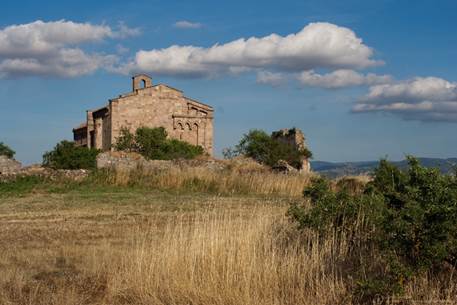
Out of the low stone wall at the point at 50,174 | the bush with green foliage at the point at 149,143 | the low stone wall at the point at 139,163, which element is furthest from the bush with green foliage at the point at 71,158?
the bush with green foliage at the point at 149,143

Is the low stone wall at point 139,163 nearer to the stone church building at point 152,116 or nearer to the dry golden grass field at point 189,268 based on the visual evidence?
the dry golden grass field at point 189,268

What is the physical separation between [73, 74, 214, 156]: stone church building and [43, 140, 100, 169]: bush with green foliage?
1910 cm

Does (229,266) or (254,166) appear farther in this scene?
(254,166)

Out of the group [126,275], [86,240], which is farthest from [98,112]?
[126,275]

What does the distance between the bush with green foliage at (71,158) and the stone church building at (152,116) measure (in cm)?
1910

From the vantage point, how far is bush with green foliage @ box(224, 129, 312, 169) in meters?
47.8

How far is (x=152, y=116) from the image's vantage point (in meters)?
54.1

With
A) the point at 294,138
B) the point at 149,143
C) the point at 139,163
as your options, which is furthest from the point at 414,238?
the point at 294,138

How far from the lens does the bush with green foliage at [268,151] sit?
47812 mm

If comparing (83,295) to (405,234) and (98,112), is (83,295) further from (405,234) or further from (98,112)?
(98,112)

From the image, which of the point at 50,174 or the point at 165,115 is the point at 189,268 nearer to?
the point at 50,174

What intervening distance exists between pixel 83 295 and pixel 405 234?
3832 mm

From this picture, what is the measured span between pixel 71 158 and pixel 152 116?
2334 cm

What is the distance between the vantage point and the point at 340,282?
616cm
